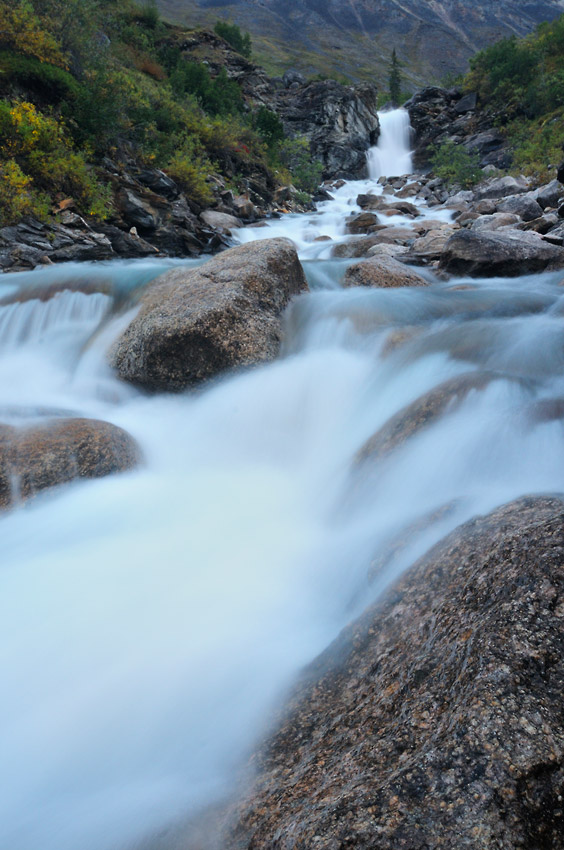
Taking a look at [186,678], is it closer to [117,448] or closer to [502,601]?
[502,601]

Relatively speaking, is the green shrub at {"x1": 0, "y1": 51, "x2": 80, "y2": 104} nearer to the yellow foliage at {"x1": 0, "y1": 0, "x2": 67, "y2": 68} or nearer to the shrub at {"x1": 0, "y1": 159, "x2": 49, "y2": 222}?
the yellow foliage at {"x1": 0, "y1": 0, "x2": 67, "y2": 68}

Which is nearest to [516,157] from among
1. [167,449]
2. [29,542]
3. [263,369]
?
[263,369]

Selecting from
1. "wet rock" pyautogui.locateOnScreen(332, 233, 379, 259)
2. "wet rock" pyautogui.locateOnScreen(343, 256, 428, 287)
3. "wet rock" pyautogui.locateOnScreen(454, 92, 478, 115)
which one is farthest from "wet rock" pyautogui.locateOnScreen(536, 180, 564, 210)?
"wet rock" pyautogui.locateOnScreen(454, 92, 478, 115)

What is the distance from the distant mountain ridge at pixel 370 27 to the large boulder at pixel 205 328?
76.0m

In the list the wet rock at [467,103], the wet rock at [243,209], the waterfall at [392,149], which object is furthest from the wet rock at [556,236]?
the wet rock at [467,103]

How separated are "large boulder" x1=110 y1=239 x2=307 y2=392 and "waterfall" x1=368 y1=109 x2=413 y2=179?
3626 centimetres

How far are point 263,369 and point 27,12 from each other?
14.6 m

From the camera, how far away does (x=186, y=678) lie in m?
2.32

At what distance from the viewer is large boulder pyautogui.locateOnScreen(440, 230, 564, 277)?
7879 millimetres

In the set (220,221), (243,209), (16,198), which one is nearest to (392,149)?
(243,209)

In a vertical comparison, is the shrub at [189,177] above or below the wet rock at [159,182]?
above

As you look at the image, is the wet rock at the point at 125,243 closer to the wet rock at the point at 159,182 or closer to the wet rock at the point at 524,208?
the wet rock at the point at 159,182

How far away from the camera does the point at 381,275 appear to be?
7.97 metres

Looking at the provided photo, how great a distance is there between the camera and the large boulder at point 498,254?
7.88 m
